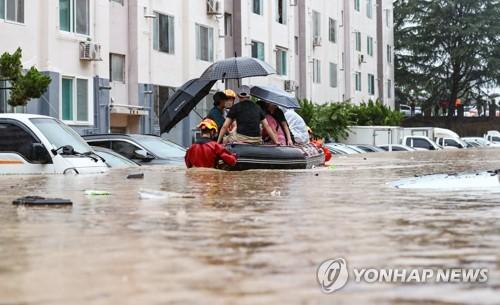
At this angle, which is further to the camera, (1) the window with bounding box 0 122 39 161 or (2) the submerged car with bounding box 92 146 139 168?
(2) the submerged car with bounding box 92 146 139 168

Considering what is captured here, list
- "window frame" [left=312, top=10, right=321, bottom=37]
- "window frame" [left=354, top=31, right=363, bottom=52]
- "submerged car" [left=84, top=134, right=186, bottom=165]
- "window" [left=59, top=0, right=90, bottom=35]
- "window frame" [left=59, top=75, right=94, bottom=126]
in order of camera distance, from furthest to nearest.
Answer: "window frame" [left=354, top=31, right=363, bottom=52], "window frame" [left=312, top=10, right=321, bottom=37], "window" [left=59, top=0, right=90, bottom=35], "window frame" [left=59, top=75, right=94, bottom=126], "submerged car" [left=84, top=134, right=186, bottom=165]

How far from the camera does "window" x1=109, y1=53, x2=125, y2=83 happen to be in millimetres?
32188

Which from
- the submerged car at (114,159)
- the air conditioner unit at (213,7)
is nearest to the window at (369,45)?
the air conditioner unit at (213,7)

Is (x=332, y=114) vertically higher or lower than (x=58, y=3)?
lower

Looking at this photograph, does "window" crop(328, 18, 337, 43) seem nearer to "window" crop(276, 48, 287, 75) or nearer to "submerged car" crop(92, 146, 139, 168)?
"window" crop(276, 48, 287, 75)

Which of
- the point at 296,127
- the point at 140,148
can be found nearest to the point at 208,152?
the point at 296,127

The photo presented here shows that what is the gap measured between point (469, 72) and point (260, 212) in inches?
2561

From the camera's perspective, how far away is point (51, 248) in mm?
4793

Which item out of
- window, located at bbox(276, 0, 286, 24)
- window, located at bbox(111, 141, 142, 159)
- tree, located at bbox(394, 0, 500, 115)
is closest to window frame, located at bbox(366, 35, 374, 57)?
tree, located at bbox(394, 0, 500, 115)

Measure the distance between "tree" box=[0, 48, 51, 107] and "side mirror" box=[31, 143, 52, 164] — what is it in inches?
401

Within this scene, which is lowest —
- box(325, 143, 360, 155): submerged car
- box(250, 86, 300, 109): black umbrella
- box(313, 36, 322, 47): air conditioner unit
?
box(325, 143, 360, 155): submerged car

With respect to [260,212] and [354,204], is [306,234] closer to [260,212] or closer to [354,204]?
[260,212]

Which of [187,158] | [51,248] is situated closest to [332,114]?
[187,158]

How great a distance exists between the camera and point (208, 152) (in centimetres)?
1376
